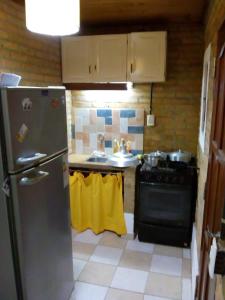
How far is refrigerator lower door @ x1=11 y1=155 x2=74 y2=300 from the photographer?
1548 mm

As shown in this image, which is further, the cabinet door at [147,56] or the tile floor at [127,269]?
the cabinet door at [147,56]

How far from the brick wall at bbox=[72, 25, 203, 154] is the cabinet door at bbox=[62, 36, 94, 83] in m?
0.34

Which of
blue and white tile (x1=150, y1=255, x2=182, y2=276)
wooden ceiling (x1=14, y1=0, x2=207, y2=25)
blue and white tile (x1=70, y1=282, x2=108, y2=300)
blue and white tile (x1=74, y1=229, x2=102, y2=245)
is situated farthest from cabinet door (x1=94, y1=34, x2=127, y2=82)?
blue and white tile (x1=70, y1=282, x2=108, y2=300)

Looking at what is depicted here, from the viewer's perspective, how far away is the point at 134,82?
3145 mm

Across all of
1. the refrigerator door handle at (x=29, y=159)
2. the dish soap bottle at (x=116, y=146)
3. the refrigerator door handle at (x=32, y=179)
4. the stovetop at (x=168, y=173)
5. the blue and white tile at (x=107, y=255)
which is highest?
the refrigerator door handle at (x=29, y=159)

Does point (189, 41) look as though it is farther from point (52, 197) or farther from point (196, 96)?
point (52, 197)

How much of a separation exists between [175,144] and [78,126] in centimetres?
131

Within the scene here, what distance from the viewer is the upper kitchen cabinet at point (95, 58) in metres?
3.06

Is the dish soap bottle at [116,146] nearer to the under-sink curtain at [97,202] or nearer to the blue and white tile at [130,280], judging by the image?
the under-sink curtain at [97,202]

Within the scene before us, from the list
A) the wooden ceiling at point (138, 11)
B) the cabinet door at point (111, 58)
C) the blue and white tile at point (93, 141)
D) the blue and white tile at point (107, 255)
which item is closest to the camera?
the wooden ceiling at point (138, 11)

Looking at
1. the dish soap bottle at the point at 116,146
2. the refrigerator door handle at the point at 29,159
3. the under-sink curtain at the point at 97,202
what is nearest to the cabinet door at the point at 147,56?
the dish soap bottle at the point at 116,146

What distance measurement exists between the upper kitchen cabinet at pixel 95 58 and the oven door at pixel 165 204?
1.33 meters

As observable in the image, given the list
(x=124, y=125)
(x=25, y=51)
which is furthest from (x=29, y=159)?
(x=124, y=125)

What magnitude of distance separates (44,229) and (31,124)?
70 cm
